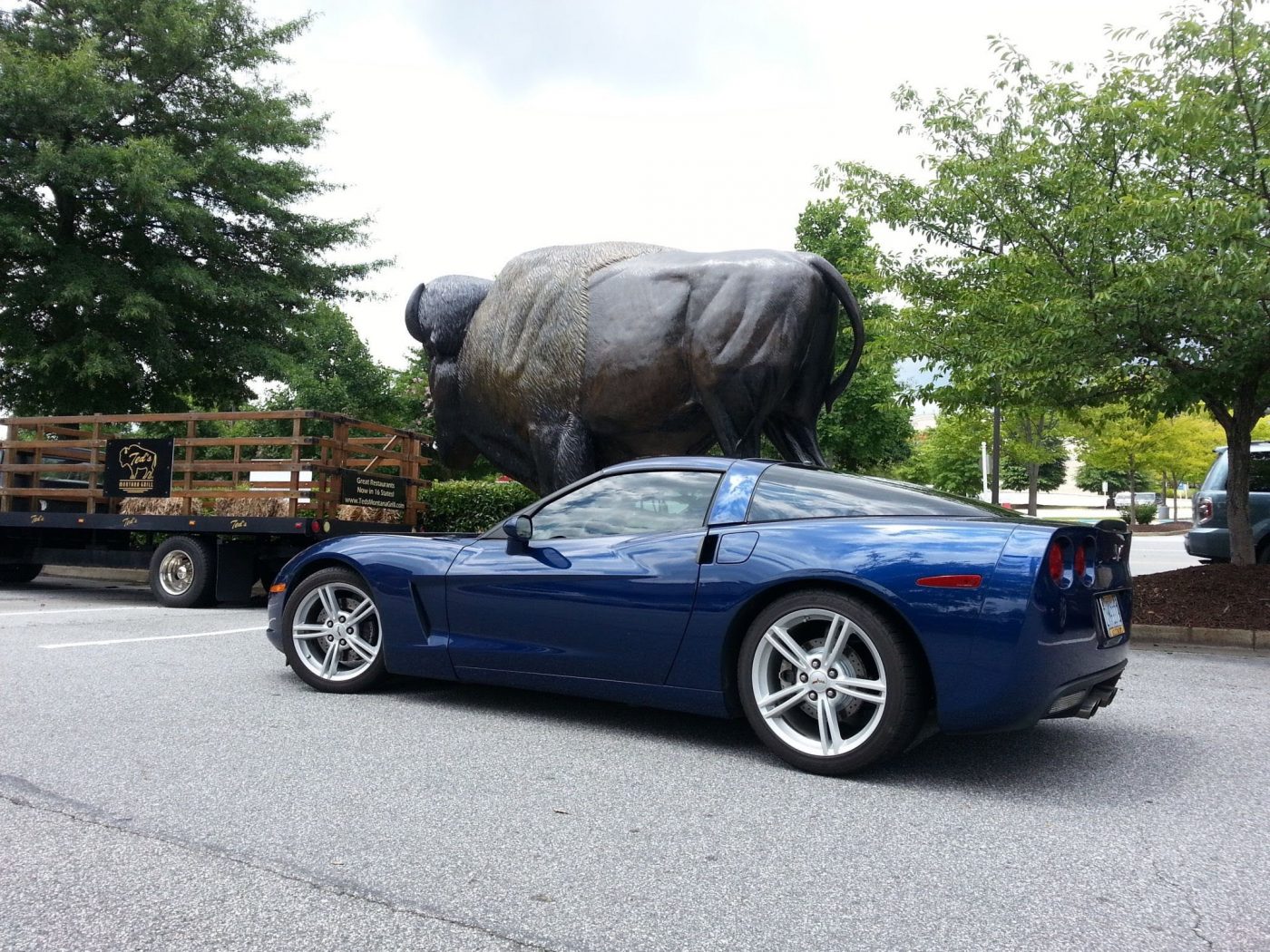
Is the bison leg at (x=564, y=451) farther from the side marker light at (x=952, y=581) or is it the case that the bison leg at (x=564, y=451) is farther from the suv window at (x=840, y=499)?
the side marker light at (x=952, y=581)

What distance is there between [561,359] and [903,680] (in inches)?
198

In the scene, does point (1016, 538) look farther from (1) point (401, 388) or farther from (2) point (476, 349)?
(1) point (401, 388)

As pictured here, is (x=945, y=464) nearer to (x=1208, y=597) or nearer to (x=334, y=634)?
(x=1208, y=597)

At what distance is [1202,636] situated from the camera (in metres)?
7.95

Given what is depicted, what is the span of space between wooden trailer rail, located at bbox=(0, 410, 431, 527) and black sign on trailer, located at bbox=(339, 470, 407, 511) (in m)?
0.04

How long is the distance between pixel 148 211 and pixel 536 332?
34.1 ft

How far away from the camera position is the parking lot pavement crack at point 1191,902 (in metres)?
2.34

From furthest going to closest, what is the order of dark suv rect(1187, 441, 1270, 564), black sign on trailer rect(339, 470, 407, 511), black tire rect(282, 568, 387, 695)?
dark suv rect(1187, 441, 1270, 564)
black sign on trailer rect(339, 470, 407, 511)
black tire rect(282, 568, 387, 695)

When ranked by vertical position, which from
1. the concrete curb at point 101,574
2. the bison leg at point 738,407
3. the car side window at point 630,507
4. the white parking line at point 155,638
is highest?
the bison leg at point 738,407

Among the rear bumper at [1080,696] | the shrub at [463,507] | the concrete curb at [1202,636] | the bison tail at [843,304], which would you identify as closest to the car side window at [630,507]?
the rear bumper at [1080,696]

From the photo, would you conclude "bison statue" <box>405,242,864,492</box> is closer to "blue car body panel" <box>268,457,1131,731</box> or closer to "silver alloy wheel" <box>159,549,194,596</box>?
"blue car body panel" <box>268,457,1131,731</box>

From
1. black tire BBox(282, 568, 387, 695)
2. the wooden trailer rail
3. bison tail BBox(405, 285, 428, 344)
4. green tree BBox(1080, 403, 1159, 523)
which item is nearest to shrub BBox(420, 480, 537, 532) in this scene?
the wooden trailer rail

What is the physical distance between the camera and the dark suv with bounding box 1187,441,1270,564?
12.3m

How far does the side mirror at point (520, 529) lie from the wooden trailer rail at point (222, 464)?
5571 mm
